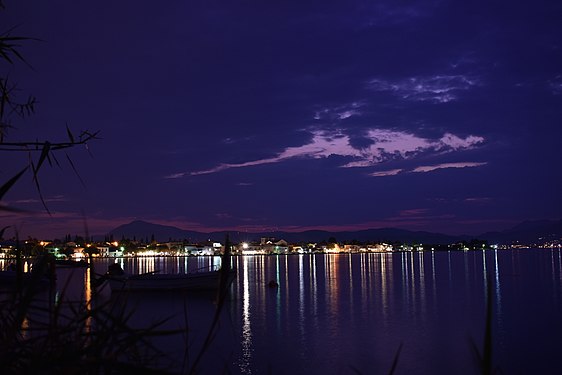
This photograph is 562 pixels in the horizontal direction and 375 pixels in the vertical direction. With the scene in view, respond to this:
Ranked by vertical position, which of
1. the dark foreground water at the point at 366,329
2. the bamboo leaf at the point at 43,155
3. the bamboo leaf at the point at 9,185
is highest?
the bamboo leaf at the point at 43,155

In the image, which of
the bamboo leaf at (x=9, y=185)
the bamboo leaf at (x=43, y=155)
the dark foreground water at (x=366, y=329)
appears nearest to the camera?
the bamboo leaf at (x=9, y=185)

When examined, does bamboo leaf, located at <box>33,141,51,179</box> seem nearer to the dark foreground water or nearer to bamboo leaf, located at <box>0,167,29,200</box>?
bamboo leaf, located at <box>0,167,29,200</box>

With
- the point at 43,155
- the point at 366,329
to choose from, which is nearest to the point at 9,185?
the point at 43,155

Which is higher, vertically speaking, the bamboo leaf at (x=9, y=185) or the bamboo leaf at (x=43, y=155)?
the bamboo leaf at (x=43, y=155)

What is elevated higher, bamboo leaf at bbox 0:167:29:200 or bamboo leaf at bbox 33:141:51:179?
bamboo leaf at bbox 33:141:51:179

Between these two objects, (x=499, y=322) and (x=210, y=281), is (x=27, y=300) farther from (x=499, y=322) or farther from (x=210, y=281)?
(x=210, y=281)

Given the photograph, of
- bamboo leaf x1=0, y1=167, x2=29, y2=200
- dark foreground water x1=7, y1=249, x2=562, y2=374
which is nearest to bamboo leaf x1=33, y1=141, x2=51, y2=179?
bamboo leaf x1=0, y1=167, x2=29, y2=200

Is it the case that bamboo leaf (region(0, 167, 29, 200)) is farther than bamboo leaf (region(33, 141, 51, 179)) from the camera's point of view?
No

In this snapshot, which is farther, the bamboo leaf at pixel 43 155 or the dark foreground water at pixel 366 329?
the dark foreground water at pixel 366 329

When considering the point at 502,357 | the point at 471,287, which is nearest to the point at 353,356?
the point at 502,357

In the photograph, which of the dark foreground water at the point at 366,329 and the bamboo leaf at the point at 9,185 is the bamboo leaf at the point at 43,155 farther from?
the dark foreground water at the point at 366,329

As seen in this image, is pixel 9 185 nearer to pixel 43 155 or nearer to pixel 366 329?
pixel 43 155

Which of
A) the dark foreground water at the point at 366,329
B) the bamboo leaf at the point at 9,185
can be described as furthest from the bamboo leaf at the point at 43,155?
the dark foreground water at the point at 366,329

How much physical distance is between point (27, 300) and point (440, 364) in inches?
796
